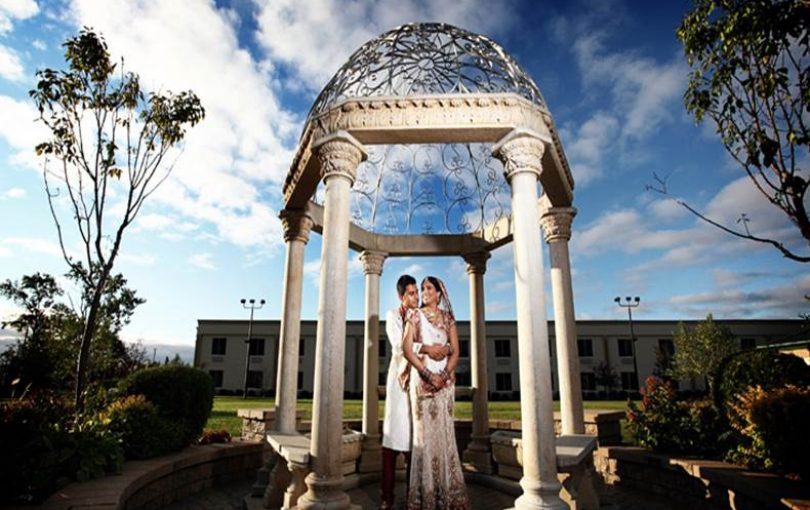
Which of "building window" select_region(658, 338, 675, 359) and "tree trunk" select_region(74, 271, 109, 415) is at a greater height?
"building window" select_region(658, 338, 675, 359)

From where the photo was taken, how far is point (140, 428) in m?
6.22

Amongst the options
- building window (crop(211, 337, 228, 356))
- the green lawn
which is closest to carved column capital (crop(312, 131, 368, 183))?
the green lawn

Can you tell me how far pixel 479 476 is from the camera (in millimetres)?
6945

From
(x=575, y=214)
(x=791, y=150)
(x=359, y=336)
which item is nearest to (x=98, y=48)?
(x=575, y=214)

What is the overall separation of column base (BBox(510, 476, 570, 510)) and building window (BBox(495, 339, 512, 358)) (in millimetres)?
38000

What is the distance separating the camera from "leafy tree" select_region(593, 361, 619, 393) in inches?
1515

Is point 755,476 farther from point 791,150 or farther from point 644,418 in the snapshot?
point 791,150

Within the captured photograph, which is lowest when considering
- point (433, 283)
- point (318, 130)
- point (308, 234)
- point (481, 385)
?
point (481, 385)

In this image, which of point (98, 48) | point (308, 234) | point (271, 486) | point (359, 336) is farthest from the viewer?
point (359, 336)

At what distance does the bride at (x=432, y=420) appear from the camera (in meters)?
4.58

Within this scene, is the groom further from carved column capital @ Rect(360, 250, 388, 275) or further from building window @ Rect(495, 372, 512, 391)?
building window @ Rect(495, 372, 512, 391)

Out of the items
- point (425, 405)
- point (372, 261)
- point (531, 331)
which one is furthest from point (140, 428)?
point (531, 331)

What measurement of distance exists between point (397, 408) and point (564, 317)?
3.28m

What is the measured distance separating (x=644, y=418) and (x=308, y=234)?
6828 millimetres
